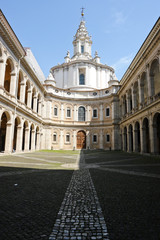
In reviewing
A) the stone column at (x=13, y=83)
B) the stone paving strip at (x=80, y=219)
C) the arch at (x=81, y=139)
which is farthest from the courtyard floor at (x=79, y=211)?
the arch at (x=81, y=139)

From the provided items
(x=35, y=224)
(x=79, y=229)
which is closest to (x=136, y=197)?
(x=79, y=229)

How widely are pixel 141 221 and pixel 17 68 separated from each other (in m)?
20.8

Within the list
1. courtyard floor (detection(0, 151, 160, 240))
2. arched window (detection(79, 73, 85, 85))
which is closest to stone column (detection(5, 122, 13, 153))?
courtyard floor (detection(0, 151, 160, 240))

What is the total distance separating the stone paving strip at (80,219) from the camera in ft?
7.95

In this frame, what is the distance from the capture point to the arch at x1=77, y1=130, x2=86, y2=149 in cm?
3698

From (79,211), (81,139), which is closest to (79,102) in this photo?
(81,139)

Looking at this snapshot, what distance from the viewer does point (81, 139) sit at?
122ft

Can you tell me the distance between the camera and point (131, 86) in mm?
24828

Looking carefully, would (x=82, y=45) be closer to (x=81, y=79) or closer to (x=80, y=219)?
(x=81, y=79)

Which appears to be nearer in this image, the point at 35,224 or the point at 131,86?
the point at 35,224

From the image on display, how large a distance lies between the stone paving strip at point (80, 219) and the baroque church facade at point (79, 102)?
14566mm

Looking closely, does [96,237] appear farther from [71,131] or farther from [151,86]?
[71,131]

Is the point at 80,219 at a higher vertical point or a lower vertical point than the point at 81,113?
lower

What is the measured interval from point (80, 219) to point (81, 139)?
34.4m
